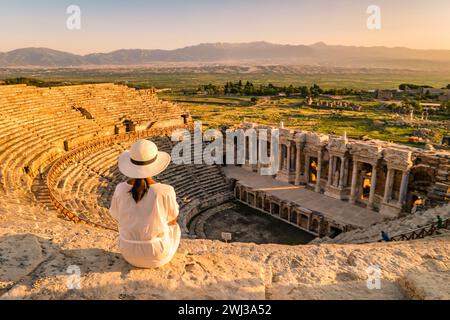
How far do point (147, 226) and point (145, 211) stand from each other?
9.7 inches

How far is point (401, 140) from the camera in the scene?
2046 inches

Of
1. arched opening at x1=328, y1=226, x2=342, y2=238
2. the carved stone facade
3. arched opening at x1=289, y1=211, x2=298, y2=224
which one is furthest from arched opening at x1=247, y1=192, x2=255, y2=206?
arched opening at x1=328, y1=226, x2=342, y2=238

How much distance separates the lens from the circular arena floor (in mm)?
25344

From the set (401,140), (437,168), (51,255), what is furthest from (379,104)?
(51,255)

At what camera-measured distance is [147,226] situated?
5734 millimetres

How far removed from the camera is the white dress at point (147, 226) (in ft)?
18.7

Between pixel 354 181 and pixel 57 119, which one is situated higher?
pixel 57 119

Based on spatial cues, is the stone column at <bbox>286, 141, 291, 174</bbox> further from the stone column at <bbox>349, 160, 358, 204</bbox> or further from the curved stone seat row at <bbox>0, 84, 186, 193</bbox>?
the curved stone seat row at <bbox>0, 84, 186, 193</bbox>

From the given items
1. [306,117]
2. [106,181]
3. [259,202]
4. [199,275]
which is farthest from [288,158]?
[306,117]

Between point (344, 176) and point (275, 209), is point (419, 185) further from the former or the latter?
point (275, 209)

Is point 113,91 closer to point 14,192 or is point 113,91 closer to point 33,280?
point 14,192

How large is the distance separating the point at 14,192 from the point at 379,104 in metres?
89.7

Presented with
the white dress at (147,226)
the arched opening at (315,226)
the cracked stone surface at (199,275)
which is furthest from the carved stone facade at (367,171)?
the white dress at (147,226)

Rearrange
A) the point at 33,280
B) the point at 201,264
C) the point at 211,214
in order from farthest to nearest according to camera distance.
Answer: the point at 211,214
the point at 201,264
the point at 33,280
